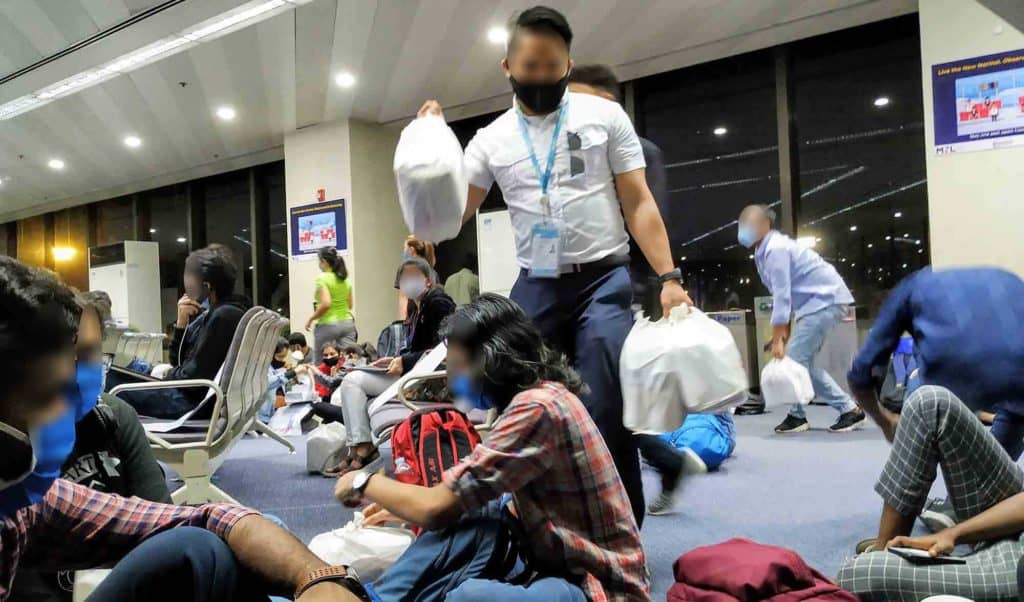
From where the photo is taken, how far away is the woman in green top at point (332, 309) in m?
5.95

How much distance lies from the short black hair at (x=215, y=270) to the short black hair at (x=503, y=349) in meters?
1.91

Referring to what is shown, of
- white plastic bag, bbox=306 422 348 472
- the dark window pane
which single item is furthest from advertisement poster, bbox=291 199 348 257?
white plastic bag, bbox=306 422 348 472

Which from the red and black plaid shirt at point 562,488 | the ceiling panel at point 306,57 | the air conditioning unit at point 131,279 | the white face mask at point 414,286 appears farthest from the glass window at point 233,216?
the red and black plaid shirt at point 562,488

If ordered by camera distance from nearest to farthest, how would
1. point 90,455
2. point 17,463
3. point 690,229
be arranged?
point 17,463 < point 90,455 < point 690,229

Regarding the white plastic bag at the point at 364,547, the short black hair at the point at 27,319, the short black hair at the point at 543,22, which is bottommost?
the white plastic bag at the point at 364,547

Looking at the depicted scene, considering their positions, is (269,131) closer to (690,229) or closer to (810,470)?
(690,229)

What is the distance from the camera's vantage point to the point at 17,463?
0.68 meters

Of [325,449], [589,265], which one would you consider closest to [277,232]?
[325,449]

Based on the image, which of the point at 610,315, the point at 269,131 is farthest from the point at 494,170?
the point at 269,131

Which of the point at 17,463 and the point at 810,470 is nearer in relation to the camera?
the point at 17,463

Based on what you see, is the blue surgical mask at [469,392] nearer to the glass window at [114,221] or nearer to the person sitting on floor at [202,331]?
the person sitting on floor at [202,331]

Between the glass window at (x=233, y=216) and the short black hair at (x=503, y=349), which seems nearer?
the short black hair at (x=503, y=349)

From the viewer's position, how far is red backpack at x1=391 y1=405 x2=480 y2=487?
1986 millimetres

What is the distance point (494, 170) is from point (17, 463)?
1.31m
